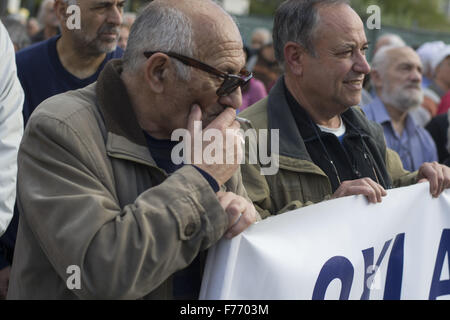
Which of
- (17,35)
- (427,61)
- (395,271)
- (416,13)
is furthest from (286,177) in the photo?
(416,13)

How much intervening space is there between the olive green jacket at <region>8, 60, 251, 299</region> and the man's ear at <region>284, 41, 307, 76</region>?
1.41m

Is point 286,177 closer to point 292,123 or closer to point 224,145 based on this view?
point 292,123

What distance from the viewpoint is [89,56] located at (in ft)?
14.1

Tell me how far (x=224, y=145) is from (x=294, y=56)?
1434 millimetres

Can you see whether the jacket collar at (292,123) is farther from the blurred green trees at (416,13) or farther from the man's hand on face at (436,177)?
the blurred green trees at (416,13)

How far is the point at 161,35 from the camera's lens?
2393 mm

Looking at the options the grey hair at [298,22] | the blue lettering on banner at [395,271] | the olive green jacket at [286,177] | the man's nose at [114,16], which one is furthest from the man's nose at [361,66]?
the man's nose at [114,16]

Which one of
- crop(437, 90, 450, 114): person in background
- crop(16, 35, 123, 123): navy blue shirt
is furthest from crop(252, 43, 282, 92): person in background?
crop(16, 35, 123, 123): navy blue shirt

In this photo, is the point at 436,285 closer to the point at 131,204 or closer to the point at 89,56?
the point at 131,204

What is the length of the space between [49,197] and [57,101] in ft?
1.23

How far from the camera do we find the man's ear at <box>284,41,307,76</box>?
143 inches

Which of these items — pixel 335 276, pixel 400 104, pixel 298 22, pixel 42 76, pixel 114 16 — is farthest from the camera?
pixel 400 104

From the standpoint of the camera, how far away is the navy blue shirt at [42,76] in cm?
408
